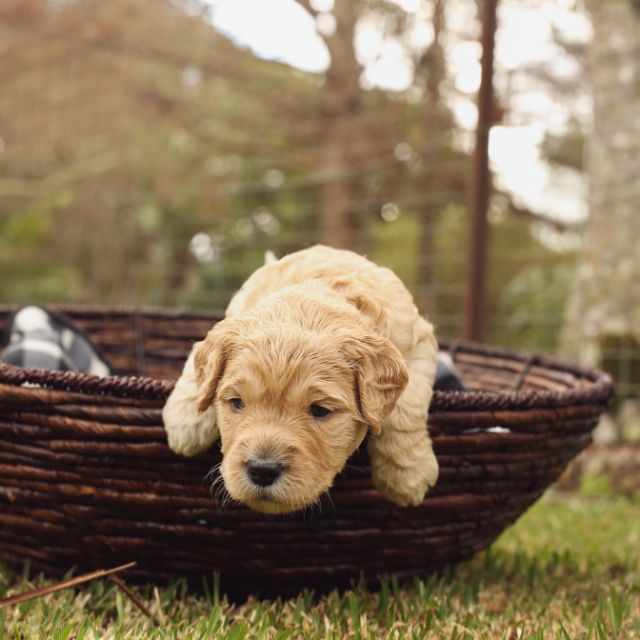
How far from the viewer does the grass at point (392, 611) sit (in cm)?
186

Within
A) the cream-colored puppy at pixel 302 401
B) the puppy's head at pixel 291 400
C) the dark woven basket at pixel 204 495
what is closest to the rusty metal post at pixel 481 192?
the dark woven basket at pixel 204 495

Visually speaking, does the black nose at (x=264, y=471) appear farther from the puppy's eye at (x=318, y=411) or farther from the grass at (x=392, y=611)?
the grass at (x=392, y=611)

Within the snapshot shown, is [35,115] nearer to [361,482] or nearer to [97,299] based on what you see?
[97,299]

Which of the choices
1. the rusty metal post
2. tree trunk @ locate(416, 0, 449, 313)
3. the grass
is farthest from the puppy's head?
tree trunk @ locate(416, 0, 449, 313)

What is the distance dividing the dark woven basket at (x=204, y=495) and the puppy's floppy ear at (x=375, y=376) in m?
0.23

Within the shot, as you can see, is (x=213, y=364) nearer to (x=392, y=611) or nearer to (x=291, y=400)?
(x=291, y=400)

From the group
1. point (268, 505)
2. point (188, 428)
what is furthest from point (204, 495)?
point (268, 505)

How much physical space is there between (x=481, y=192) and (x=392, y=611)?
3661 millimetres

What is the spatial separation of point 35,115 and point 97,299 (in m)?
3.18

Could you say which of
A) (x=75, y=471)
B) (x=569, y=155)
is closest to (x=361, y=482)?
(x=75, y=471)

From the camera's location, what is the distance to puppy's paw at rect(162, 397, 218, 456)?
1.81 metres

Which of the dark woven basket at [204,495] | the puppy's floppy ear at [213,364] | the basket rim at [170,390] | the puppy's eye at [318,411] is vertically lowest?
the dark woven basket at [204,495]

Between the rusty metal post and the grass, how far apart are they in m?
2.79

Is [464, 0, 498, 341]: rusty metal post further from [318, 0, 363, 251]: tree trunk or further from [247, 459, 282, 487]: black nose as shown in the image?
[247, 459, 282, 487]: black nose
